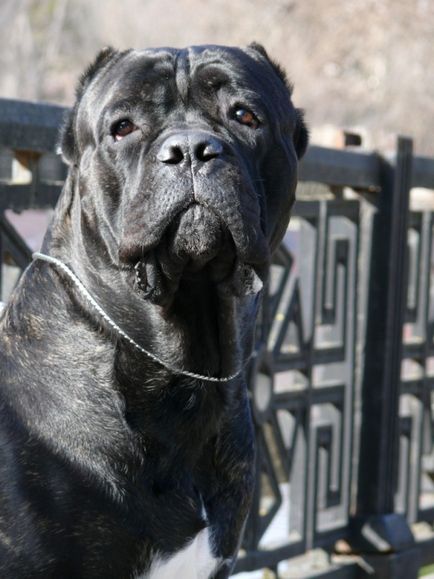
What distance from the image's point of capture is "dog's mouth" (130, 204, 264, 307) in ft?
8.88

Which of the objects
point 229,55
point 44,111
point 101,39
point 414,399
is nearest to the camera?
point 229,55

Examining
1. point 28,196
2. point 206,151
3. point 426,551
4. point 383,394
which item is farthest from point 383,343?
point 206,151

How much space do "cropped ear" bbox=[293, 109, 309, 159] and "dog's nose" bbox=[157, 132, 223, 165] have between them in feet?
2.18

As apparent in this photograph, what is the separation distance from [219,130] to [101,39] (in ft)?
95.7

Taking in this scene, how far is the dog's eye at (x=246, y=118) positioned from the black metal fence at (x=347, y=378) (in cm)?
149

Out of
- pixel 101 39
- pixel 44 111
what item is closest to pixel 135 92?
pixel 44 111

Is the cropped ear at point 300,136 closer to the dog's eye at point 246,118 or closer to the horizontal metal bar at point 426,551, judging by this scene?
the dog's eye at point 246,118

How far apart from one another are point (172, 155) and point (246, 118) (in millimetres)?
380

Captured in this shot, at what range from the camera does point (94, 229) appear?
114 inches

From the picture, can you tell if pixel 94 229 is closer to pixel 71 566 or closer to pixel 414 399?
pixel 71 566

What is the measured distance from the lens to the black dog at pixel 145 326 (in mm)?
2688

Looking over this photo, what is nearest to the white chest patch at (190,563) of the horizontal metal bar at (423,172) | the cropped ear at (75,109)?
the cropped ear at (75,109)

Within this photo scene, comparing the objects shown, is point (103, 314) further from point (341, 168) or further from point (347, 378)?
point (347, 378)

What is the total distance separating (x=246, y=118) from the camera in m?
2.99
